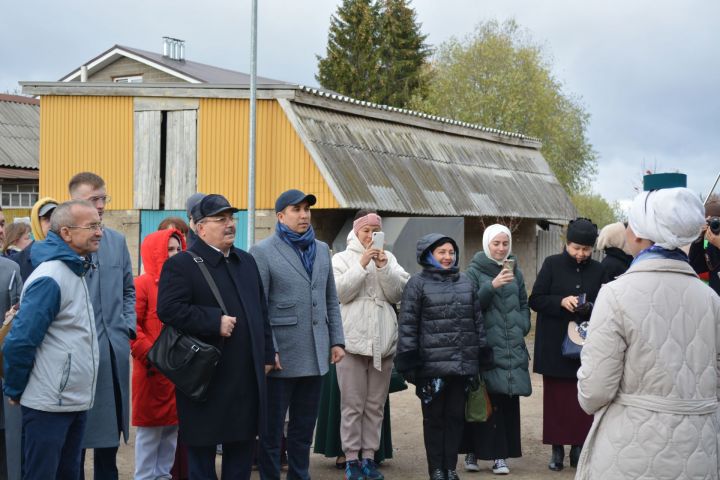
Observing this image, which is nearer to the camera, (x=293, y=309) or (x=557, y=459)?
(x=293, y=309)

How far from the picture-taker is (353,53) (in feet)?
171

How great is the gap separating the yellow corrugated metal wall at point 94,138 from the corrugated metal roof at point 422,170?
465cm

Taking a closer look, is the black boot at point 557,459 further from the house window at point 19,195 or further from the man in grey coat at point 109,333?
the house window at point 19,195

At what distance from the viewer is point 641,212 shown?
4.11 meters

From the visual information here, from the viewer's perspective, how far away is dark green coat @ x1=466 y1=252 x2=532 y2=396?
7578 mm

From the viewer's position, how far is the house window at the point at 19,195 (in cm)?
3234

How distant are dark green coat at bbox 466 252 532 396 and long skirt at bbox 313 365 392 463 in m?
1.04

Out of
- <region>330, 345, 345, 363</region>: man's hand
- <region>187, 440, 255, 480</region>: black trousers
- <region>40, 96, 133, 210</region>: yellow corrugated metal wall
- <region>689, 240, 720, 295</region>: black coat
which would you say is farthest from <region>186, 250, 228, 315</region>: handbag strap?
<region>40, 96, 133, 210</region>: yellow corrugated metal wall

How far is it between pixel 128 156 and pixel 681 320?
A: 20638 millimetres

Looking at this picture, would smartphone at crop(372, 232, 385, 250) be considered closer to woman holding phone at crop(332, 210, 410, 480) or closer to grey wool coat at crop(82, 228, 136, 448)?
woman holding phone at crop(332, 210, 410, 480)

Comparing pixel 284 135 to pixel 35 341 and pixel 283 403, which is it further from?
pixel 35 341

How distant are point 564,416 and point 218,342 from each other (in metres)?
3.52

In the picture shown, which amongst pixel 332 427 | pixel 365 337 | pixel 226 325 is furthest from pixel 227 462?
pixel 332 427

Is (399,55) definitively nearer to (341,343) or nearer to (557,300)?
(557,300)
